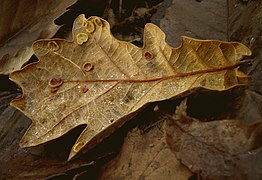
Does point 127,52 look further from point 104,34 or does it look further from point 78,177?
point 78,177

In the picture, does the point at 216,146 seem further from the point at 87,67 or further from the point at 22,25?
the point at 22,25

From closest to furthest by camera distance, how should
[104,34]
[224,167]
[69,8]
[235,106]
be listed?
[224,167] → [235,106] → [104,34] → [69,8]

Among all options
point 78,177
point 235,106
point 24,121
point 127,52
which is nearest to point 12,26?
point 24,121

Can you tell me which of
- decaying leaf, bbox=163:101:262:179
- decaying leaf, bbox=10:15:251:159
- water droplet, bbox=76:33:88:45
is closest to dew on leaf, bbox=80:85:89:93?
decaying leaf, bbox=10:15:251:159

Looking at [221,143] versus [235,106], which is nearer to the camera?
[221,143]

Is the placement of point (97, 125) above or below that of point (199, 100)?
above

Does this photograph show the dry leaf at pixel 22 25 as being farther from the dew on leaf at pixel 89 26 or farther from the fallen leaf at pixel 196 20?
the fallen leaf at pixel 196 20
